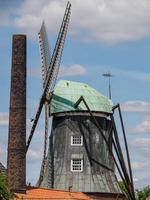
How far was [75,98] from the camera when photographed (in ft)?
204

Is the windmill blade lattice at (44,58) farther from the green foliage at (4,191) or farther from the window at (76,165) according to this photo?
the green foliage at (4,191)

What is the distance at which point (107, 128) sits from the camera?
6259 cm

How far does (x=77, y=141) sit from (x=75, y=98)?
11.6 ft

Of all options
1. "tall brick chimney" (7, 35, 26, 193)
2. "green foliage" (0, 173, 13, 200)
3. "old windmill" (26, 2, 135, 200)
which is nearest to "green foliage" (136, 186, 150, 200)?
"old windmill" (26, 2, 135, 200)

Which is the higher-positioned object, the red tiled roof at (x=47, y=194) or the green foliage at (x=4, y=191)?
the red tiled roof at (x=47, y=194)

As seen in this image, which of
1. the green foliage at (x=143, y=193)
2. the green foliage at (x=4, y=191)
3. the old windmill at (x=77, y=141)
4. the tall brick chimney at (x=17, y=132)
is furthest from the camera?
the green foliage at (x=143, y=193)

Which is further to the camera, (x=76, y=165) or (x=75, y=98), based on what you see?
(x=75, y=98)

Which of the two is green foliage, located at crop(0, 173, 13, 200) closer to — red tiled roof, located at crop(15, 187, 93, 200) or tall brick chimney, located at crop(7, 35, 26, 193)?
red tiled roof, located at crop(15, 187, 93, 200)

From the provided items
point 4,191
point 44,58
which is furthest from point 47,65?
point 4,191

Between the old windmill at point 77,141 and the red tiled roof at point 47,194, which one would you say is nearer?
the red tiled roof at point 47,194

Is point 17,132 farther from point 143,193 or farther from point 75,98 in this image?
point 143,193

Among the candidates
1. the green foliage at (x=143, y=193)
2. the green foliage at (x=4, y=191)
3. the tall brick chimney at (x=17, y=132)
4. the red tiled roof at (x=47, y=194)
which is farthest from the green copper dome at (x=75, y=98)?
the green foliage at (x=143, y=193)

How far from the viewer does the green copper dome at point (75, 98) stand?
61.7 m

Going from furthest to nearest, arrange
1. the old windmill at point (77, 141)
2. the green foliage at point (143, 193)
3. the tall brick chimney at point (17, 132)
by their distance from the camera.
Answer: the green foliage at point (143, 193), the old windmill at point (77, 141), the tall brick chimney at point (17, 132)
